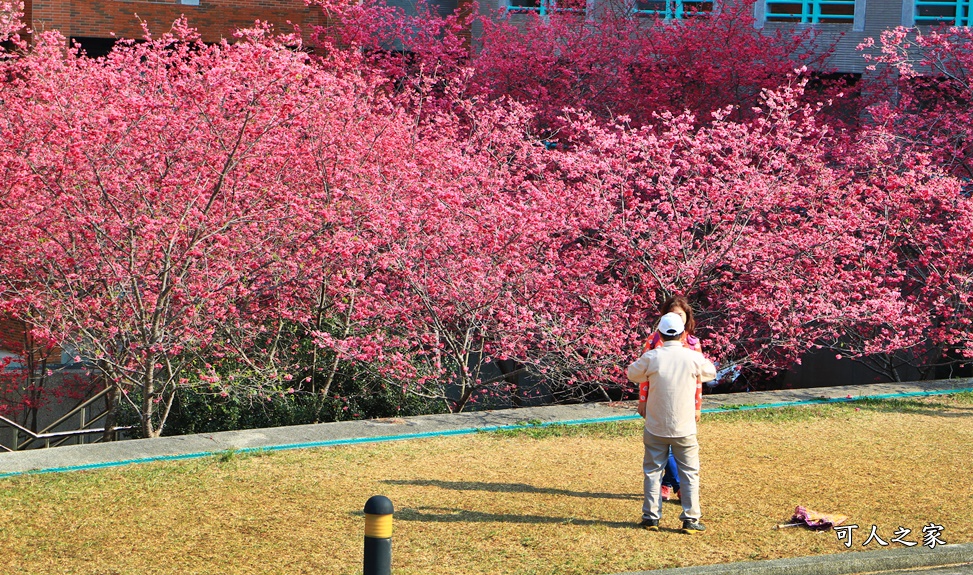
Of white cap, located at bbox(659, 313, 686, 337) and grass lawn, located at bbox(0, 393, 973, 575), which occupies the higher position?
white cap, located at bbox(659, 313, 686, 337)

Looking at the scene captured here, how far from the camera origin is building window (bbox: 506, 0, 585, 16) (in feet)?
71.7

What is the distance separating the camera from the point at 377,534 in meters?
4.98

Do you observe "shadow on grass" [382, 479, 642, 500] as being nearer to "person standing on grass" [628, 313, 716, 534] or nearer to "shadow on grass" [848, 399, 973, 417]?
"person standing on grass" [628, 313, 716, 534]

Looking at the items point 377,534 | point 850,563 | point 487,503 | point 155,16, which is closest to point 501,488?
point 487,503

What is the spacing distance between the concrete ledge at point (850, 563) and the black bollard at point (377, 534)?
74.6 inches

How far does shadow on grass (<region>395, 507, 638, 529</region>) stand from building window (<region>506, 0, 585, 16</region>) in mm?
15510

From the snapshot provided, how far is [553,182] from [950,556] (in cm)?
874

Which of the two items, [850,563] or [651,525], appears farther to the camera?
[651,525]

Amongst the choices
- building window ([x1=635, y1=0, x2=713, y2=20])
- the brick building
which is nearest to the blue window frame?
building window ([x1=635, y1=0, x2=713, y2=20])

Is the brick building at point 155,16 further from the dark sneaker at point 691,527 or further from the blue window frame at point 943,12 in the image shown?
the dark sneaker at point 691,527

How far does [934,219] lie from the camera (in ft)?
51.0

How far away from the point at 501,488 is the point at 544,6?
52.3 feet

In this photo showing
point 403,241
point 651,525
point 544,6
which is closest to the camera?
point 651,525

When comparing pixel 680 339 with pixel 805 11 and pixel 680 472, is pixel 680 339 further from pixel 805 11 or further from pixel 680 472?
Answer: pixel 805 11
